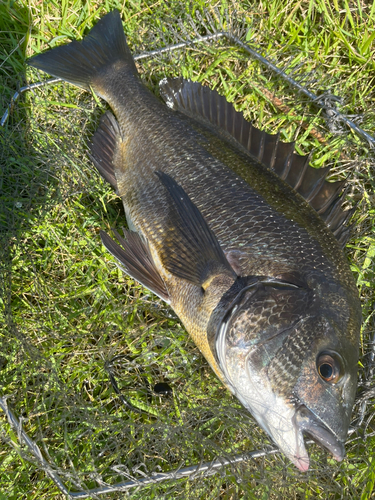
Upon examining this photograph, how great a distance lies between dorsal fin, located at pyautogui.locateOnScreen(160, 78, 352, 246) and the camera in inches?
105

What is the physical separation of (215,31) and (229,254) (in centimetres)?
235

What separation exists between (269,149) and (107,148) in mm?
1235

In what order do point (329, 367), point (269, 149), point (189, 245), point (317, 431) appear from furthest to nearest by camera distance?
point (269, 149)
point (189, 245)
point (329, 367)
point (317, 431)

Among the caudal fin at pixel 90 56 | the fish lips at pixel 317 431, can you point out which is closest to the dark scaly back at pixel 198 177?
the caudal fin at pixel 90 56

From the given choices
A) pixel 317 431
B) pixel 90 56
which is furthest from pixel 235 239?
pixel 90 56

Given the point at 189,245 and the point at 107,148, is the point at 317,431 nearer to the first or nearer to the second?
the point at 189,245

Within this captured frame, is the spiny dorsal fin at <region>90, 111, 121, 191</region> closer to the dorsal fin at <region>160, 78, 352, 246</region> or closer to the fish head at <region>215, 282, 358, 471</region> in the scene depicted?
the dorsal fin at <region>160, 78, 352, 246</region>

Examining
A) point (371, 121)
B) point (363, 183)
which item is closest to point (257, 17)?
point (371, 121)

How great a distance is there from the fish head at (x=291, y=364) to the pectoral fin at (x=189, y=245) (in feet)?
0.86

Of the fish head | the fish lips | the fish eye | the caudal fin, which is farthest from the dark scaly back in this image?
the fish lips

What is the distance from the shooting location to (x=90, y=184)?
129 inches

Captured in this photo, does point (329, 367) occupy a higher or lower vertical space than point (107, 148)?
lower

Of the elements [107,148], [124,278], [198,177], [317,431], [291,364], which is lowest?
[317,431]

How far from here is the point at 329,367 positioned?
197 centimetres
